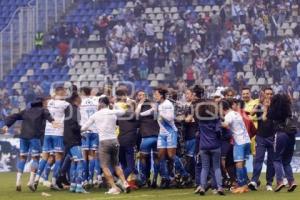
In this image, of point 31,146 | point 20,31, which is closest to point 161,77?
point 20,31

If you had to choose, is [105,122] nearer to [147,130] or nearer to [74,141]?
[74,141]

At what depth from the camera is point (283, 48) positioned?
36.6m

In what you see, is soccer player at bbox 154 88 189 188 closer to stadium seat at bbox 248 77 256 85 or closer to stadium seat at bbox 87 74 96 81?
stadium seat at bbox 248 77 256 85

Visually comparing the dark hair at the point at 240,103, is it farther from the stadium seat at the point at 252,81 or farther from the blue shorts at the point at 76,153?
the stadium seat at the point at 252,81

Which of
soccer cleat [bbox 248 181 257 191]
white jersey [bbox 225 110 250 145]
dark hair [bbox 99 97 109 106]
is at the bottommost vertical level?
soccer cleat [bbox 248 181 257 191]

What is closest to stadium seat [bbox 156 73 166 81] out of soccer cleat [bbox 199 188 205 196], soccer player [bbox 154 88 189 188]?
soccer player [bbox 154 88 189 188]

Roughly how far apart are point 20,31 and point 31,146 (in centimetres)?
1916

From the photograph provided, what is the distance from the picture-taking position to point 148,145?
70.3 feet

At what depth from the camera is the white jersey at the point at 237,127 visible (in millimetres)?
19875

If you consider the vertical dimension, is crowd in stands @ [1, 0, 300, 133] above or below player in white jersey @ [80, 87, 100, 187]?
above

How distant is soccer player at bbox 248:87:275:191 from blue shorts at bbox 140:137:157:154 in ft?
6.92

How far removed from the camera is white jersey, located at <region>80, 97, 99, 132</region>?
21234 mm

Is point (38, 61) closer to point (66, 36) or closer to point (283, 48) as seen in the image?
point (66, 36)

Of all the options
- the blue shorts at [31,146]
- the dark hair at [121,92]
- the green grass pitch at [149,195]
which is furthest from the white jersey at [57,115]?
the dark hair at [121,92]
